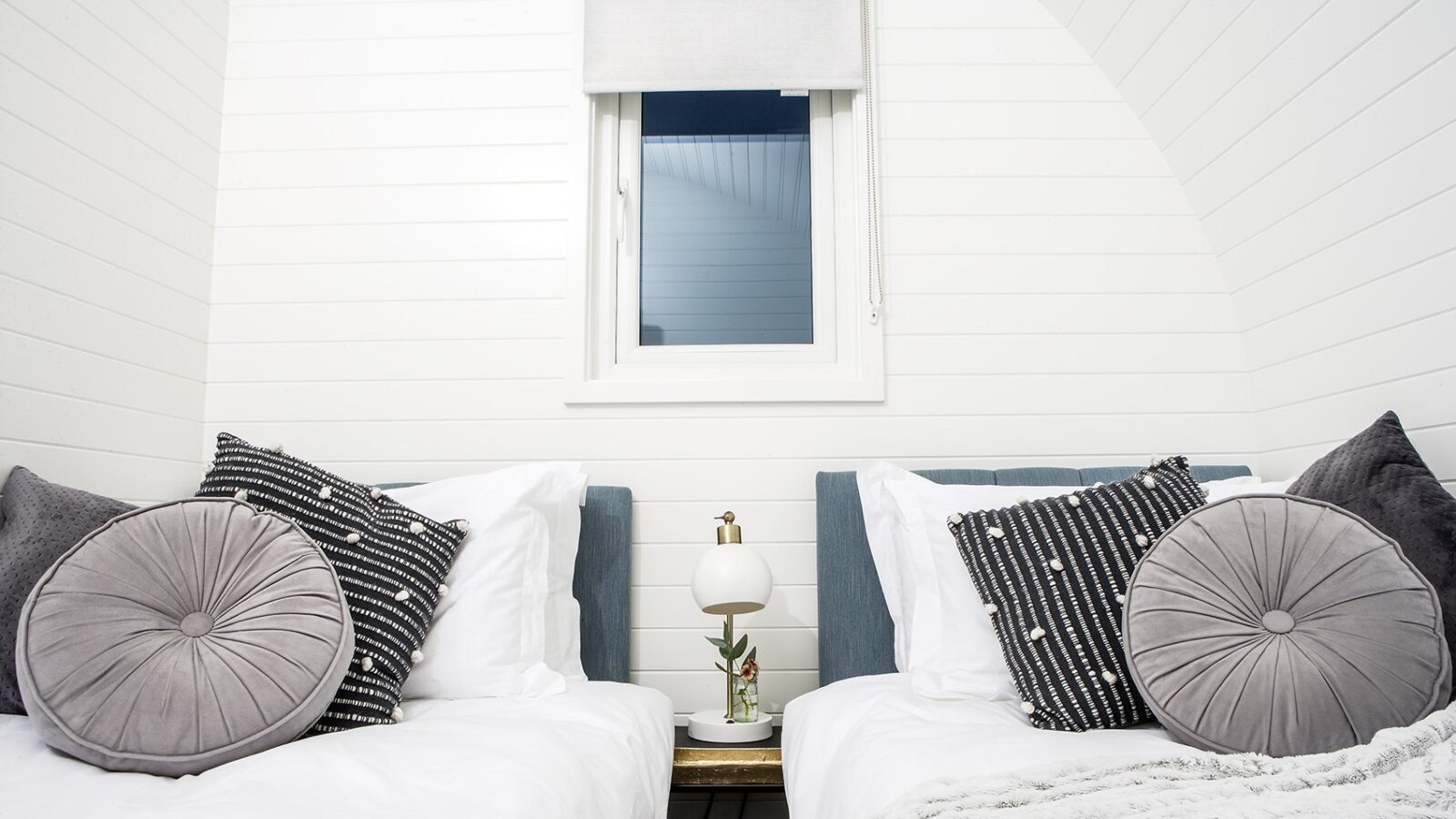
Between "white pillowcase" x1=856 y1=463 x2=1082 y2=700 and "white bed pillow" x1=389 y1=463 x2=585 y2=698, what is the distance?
2.19 feet

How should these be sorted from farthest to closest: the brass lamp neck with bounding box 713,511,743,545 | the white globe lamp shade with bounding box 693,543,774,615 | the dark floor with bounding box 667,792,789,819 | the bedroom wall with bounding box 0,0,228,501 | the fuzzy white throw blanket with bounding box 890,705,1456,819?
the dark floor with bounding box 667,792,789,819
the brass lamp neck with bounding box 713,511,743,545
the white globe lamp shade with bounding box 693,543,774,615
the bedroom wall with bounding box 0,0,228,501
the fuzzy white throw blanket with bounding box 890,705,1456,819

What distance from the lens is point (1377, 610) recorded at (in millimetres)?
1182

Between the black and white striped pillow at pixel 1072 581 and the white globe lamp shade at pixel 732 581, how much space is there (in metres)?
0.43

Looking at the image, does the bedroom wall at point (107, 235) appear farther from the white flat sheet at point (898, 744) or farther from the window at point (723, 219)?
the white flat sheet at point (898, 744)

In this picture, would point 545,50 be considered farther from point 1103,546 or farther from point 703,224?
point 1103,546

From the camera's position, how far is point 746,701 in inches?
75.7

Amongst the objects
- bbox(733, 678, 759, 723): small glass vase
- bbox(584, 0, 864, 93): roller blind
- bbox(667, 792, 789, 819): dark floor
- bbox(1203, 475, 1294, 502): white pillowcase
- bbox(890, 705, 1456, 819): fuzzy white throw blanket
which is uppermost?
bbox(584, 0, 864, 93): roller blind

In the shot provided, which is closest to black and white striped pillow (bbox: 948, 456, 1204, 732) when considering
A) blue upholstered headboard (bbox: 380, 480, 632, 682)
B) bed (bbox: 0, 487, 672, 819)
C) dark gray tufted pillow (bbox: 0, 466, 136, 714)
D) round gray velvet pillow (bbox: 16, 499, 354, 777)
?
bed (bbox: 0, 487, 672, 819)

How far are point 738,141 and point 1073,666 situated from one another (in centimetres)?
159

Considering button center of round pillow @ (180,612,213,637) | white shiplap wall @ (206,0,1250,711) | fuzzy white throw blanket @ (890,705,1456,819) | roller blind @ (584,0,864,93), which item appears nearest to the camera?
fuzzy white throw blanket @ (890,705,1456,819)

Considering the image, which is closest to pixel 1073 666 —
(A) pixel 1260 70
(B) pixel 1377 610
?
(B) pixel 1377 610

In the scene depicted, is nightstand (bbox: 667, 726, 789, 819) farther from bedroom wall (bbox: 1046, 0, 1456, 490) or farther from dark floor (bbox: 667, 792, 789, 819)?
bedroom wall (bbox: 1046, 0, 1456, 490)

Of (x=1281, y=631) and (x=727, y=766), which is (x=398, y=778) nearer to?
(x=727, y=766)

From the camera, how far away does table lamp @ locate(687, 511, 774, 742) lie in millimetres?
1835
